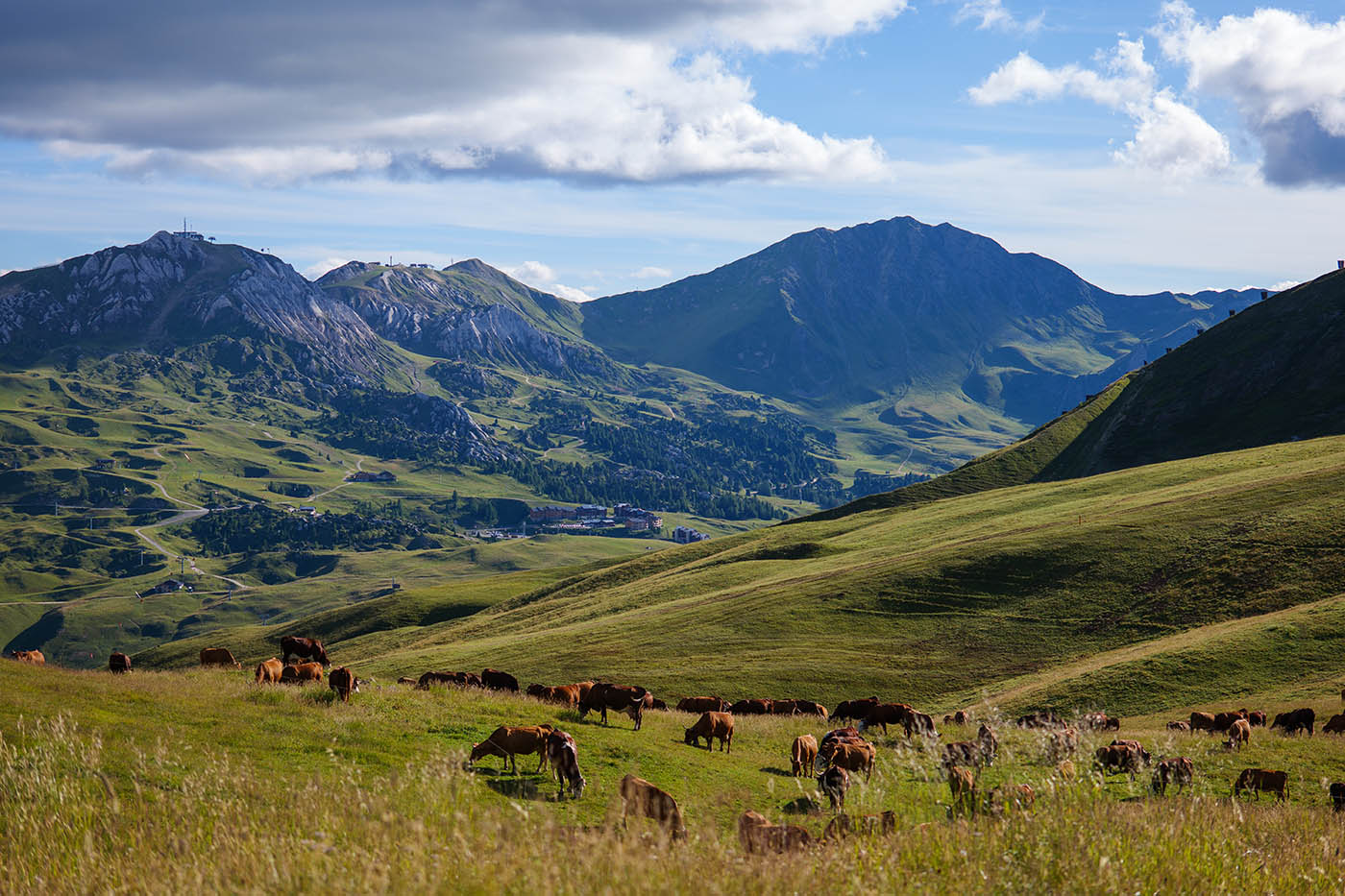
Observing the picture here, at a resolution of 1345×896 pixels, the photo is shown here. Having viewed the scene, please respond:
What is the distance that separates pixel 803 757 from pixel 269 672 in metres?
19.0

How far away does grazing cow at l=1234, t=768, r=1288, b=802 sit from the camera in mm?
25203

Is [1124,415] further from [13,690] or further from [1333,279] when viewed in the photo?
[13,690]

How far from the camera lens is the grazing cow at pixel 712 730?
30188 mm

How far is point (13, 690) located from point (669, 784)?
18.0 m

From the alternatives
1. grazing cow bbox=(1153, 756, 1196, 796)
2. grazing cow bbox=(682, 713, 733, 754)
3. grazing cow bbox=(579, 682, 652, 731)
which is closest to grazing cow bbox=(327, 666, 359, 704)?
grazing cow bbox=(579, 682, 652, 731)

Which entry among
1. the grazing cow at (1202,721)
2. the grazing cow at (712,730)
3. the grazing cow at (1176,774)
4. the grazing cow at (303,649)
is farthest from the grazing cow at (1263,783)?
the grazing cow at (303,649)

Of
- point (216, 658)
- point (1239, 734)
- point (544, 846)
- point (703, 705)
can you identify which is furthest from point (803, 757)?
point (216, 658)

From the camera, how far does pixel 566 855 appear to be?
765 cm

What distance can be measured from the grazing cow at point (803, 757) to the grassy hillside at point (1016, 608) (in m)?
26.1

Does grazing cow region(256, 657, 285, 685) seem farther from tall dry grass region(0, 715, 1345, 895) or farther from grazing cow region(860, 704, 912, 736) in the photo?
grazing cow region(860, 704, 912, 736)

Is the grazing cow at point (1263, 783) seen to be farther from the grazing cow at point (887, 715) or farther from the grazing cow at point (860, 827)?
the grazing cow at point (860, 827)

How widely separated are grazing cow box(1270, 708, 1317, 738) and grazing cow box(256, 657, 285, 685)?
3891cm

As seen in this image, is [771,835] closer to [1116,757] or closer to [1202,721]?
[1116,757]

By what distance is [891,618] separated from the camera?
74062 millimetres
